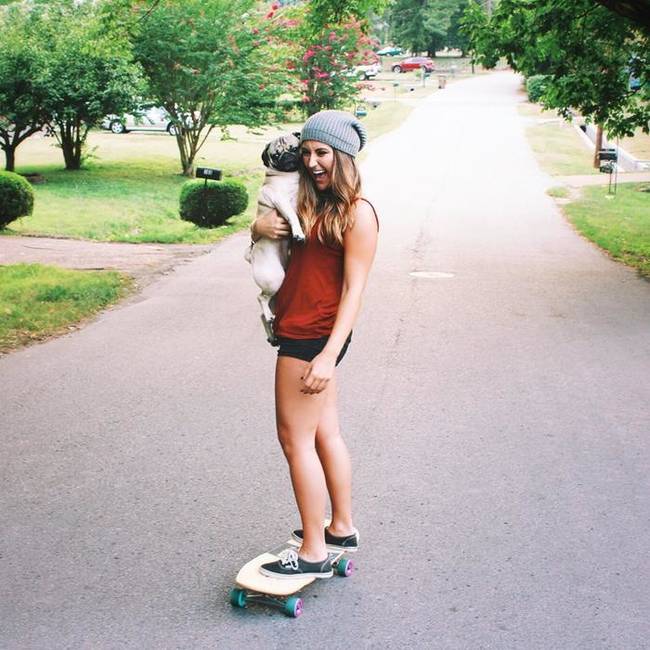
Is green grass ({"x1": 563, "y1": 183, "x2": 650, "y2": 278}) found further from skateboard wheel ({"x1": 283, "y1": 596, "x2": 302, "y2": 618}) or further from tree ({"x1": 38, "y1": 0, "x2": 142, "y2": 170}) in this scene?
tree ({"x1": 38, "y1": 0, "x2": 142, "y2": 170})

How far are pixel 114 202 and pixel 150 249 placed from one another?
7145 mm

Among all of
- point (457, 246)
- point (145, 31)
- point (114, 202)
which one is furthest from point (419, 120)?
point (457, 246)

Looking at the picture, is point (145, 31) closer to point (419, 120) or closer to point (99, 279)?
point (99, 279)

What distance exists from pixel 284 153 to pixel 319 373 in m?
0.87

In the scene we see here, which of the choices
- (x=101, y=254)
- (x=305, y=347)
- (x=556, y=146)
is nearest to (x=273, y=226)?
(x=305, y=347)

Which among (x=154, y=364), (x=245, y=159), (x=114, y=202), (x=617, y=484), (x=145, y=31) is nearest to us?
(x=617, y=484)

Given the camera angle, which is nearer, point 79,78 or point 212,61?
point 79,78

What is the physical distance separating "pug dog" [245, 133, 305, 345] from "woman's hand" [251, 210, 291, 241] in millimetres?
24

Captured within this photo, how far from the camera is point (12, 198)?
16.6m

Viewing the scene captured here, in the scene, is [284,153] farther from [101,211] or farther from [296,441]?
[101,211]

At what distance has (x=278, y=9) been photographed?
88.2 ft

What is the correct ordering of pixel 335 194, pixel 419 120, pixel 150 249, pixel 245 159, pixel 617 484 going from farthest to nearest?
pixel 419 120
pixel 245 159
pixel 150 249
pixel 617 484
pixel 335 194

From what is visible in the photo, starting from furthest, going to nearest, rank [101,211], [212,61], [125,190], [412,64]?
[412,64] → [212,61] → [125,190] → [101,211]

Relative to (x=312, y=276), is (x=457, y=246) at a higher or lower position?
lower
